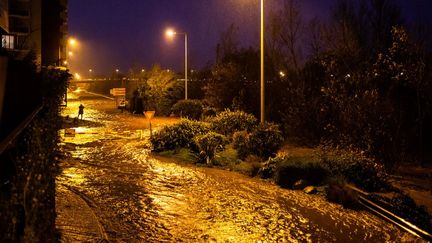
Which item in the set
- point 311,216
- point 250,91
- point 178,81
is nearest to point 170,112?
point 178,81

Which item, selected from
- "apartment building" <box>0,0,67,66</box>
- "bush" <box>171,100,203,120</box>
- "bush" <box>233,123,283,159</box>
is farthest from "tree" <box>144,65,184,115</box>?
"bush" <box>233,123,283,159</box>

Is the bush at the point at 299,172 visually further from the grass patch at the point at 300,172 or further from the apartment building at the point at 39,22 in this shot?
the apartment building at the point at 39,22

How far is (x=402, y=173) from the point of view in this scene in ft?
53.7

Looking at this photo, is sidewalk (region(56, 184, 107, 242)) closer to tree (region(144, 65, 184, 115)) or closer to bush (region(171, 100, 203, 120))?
bush (region(171, 100, 203, 120))

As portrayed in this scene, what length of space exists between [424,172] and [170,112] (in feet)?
102

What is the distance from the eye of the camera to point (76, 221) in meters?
9.46

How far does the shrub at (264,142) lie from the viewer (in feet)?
60.8

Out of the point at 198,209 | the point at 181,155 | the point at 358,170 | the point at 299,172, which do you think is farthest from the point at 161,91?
the point at 198,209

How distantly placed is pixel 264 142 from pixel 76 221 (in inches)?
403

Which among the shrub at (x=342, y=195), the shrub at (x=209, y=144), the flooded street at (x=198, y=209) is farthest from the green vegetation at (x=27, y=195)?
the shrub at (x=209, y=144)

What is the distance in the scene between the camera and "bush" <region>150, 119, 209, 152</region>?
21.6 m

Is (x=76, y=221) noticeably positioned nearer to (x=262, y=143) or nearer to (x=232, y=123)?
(x=262, y=143)

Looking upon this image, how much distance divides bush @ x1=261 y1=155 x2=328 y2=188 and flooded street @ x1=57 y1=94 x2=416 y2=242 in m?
0.54

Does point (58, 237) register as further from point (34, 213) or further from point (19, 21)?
point (19, 21)
